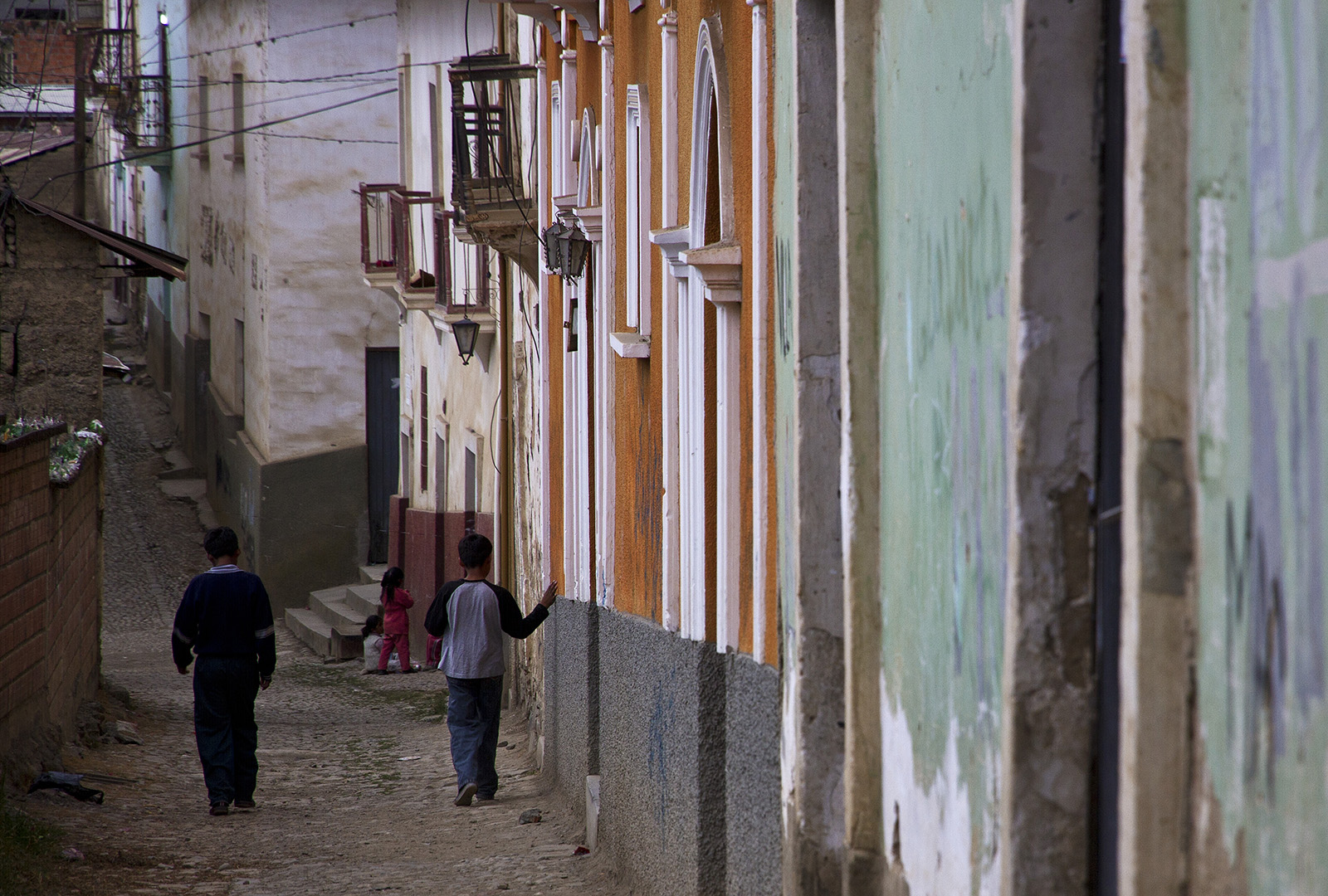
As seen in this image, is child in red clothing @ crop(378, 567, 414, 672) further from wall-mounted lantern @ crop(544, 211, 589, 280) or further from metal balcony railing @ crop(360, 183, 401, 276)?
wall-mounted lantern @ crop(544, 211, 589, 280)

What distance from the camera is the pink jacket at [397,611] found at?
56.2 ft

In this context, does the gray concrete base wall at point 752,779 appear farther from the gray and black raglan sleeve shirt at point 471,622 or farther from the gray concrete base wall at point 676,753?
the gray and black raglan sleeve shirt at point 471,622

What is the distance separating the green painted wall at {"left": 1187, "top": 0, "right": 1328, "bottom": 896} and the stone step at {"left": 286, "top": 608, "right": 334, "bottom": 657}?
18150mm

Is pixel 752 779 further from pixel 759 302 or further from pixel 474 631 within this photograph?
pixel 474 631

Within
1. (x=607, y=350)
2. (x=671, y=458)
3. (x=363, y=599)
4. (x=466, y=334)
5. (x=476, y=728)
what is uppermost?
(x=466, y=334)

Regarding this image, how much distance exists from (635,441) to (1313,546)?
5.69m

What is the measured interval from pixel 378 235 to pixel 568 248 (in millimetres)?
11396

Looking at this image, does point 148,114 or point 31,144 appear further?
point 148,114

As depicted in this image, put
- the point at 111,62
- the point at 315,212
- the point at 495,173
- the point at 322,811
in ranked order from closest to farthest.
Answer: the point at 322,811
the point at 495,173
the point at 315,212
the point at 111,62

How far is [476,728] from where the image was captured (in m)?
9.74

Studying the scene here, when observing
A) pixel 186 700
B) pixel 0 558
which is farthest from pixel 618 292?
pixel 186 700

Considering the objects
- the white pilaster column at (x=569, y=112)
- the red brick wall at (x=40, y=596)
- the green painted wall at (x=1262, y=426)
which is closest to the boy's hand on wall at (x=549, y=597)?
the white pilaster column at (x=569, y=112)

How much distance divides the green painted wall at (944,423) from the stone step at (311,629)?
16479mm

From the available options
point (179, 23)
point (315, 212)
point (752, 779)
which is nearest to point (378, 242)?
point (315, 212)
